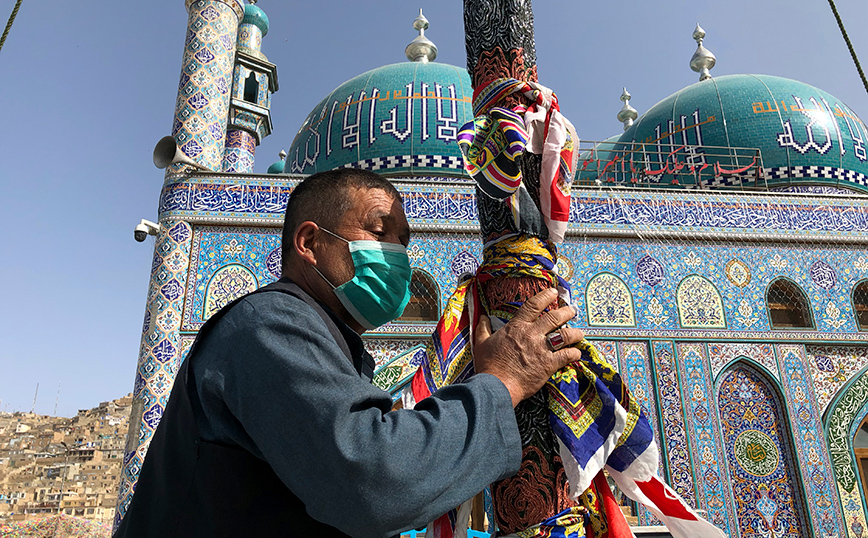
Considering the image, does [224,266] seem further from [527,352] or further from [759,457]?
[527,352]

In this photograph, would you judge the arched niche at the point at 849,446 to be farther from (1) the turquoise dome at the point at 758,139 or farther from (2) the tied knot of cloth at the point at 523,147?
(2) the tied knot of cloth at the point at 523,147

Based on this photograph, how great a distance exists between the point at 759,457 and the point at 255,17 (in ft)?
40.0

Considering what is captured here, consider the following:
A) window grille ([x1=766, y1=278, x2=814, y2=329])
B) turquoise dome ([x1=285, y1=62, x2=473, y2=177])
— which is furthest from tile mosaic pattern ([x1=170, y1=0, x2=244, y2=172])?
window grille ([x1=766, y1=278, x2=814, y2=329])

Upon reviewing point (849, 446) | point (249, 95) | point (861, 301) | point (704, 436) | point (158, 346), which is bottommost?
point (849, 446)

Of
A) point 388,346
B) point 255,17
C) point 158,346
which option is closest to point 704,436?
point 388,346

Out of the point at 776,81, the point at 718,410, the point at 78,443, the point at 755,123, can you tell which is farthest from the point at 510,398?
the point at 78,443

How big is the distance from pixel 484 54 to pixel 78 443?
31075 millimetres

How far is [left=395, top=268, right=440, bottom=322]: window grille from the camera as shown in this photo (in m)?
7.64

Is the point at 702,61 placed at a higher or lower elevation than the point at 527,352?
higher

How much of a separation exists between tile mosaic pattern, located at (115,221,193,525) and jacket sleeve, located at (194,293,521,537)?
6413mm

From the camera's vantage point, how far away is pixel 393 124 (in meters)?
10.3

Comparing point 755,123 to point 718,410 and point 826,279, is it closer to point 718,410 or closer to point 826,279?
point 826,279

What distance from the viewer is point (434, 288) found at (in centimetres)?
768

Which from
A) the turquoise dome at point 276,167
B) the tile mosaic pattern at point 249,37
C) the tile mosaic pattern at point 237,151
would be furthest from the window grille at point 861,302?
the turquoise dome at point 276,167
